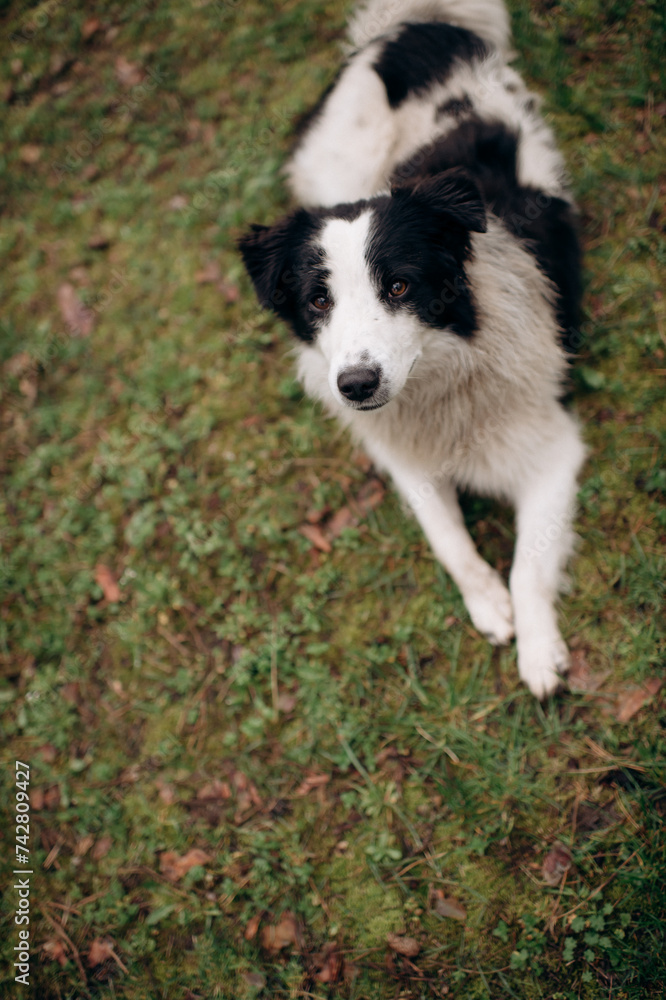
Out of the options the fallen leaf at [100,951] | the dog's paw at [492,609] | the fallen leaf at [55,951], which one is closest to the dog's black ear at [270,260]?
the dog's paw at [492,609]

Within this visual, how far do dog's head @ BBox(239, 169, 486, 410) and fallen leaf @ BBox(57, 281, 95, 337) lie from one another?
2408 millimetres

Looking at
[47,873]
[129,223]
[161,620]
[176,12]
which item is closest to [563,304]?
[161,620]

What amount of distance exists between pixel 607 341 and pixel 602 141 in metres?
1.32

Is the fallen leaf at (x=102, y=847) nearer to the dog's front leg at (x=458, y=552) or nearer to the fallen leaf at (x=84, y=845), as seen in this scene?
the fallen leaf at (x=84, y=845)

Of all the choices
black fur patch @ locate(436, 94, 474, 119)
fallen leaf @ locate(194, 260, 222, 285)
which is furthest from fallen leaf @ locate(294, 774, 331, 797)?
black fur patch @ locate(436, 94, 474, 119)

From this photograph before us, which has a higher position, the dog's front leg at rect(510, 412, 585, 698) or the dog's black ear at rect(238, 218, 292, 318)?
the dog's black ear at rect(238, 218, 292, 318)

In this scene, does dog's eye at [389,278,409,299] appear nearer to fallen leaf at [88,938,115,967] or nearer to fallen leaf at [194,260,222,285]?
fallen leaf at [194,260,222,285]

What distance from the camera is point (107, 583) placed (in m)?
3.51

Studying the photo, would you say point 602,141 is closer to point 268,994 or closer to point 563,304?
point 563,304

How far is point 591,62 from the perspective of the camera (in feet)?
11.9

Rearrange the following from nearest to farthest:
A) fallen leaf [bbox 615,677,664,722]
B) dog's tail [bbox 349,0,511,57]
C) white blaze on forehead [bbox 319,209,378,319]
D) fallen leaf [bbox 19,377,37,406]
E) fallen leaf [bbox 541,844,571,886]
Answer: white blaze on forehead [bbox 319,209,378,319]
fallen leaf [bbox 541,844,571,886]
fallen leaf [bbox 615,677,664,722]
dog's tail [bbox 349,0,511,57]
fallen leaf [bbox 19,377,37,406]

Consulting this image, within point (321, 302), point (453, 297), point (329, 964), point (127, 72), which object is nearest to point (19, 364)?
point (127, 72)

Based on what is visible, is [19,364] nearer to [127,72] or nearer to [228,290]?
[228,290]

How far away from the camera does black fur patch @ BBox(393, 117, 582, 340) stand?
2658 mm
